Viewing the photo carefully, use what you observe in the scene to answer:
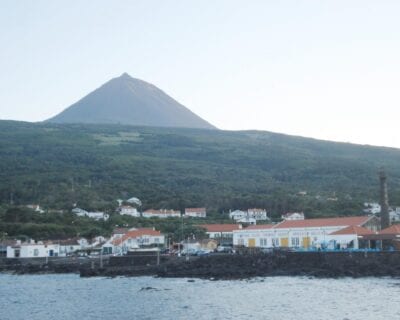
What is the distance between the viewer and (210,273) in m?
46.3

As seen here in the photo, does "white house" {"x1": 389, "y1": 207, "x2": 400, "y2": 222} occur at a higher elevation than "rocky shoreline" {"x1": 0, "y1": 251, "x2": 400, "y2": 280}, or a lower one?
higher

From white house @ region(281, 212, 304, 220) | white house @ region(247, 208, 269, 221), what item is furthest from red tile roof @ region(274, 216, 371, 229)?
white house @ region(247, 208, 269, 221)

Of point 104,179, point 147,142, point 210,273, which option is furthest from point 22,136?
point 210,273

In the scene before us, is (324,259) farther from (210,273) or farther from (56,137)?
(56,137)

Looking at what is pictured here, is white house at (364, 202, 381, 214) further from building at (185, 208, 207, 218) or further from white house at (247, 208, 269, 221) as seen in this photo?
building at (185, 208, 207, 218)

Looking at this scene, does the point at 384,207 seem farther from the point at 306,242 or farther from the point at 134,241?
the point at 134,241

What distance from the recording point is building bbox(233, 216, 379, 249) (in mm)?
57219

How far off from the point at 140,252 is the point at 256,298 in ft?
85.4

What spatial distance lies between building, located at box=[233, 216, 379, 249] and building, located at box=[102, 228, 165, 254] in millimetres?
7526

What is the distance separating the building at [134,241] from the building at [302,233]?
753cm

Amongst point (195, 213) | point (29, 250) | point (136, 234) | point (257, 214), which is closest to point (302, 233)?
point (136, 234)

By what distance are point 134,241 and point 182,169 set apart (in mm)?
62220

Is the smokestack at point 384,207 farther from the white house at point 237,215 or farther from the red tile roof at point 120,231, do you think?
the white house at point 237,215

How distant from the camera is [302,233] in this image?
59844mm
